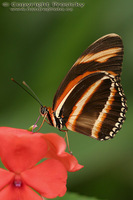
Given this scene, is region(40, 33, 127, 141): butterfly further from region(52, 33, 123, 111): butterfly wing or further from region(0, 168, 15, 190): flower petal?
region(0, 168, 15, 190): flower petal

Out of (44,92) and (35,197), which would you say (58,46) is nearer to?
(44,92)

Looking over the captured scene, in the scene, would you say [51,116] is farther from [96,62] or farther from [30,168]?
[30,168]

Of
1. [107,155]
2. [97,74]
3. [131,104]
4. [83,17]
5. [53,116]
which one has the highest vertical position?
[83,17]

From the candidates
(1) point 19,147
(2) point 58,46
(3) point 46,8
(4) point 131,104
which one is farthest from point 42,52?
(1) point 19,147

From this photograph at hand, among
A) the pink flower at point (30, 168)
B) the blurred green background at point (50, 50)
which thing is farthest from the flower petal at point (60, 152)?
the blurred green background at point (50, 50)

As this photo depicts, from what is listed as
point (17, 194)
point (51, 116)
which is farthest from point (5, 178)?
point (51, 116)

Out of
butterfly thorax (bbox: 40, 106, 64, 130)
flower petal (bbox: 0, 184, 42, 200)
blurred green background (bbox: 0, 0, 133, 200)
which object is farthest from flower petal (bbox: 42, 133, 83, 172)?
blurred green background (bbox: 0, 0, 133, 200)
